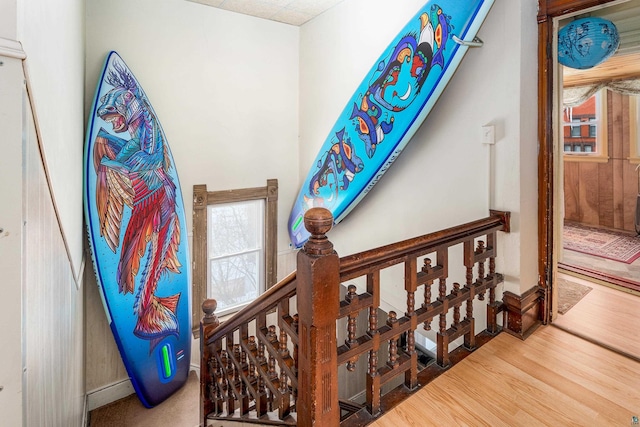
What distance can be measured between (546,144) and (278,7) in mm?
2802

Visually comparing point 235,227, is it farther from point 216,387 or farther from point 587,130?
point 587,130

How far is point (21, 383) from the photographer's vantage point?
837mm

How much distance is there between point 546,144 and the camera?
1.92 m

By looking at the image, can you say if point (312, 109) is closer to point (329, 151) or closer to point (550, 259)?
point (329, 151)

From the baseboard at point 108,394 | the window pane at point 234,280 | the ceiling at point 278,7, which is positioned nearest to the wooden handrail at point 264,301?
the window pane at point 234,280

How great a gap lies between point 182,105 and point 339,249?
2046 mm

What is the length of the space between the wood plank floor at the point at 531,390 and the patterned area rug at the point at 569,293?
20.9 inches

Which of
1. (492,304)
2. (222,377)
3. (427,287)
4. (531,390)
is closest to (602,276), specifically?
(492,304)

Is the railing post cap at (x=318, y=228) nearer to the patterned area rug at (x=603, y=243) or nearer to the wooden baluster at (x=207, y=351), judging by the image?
the wooden baluster at (x=207, y=351)

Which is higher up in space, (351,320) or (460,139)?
(460,139)

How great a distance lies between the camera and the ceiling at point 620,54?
238 cm

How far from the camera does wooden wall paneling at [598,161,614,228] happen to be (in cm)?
475

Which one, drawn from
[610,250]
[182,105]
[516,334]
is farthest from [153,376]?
[610,250]

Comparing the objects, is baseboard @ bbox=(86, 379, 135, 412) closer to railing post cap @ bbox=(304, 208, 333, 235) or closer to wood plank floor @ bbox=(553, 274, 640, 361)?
railing post cap @ bbox=(304, 208, 333, 235)
